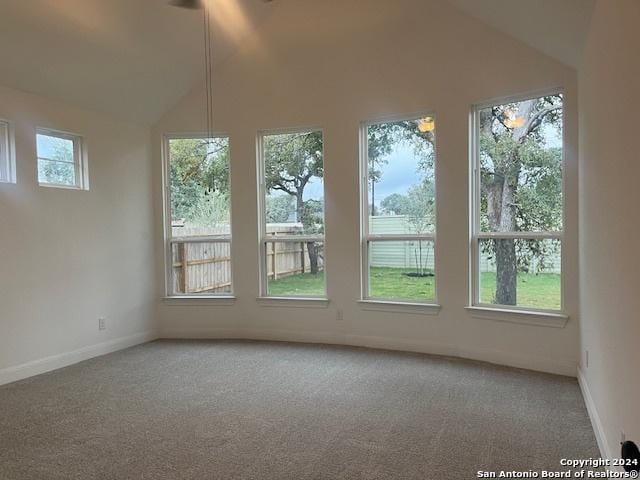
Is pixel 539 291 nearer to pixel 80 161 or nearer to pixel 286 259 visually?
pixel 286 259

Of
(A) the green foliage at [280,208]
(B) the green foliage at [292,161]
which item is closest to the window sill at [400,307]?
(A) the green foliage at [280,208]

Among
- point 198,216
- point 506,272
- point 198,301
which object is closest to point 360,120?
point 506,272

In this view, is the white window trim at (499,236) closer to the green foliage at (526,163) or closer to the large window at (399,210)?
Result: the green foliage at (526,163)

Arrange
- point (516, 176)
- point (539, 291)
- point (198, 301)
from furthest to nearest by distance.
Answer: point (198, 301) → point (516, 176) → point (539, 291)

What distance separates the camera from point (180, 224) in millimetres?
5660

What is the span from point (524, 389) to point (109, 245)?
14.2ft

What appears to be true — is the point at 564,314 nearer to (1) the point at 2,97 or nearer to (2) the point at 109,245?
(2) the point at 109,245

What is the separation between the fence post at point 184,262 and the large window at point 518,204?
3.35 meters

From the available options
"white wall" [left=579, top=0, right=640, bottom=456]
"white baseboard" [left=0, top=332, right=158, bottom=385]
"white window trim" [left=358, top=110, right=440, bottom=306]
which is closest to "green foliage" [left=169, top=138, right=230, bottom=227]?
"white baseboard" [left=0, top=332, right=158, bottom=385]

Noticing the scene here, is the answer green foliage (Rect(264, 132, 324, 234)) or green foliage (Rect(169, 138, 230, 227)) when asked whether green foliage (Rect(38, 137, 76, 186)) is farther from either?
green foliage (Rect(264, 132, 324, 234))

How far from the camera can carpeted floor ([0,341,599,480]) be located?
249cm

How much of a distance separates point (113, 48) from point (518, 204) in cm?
404

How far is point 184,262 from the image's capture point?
5.67 m

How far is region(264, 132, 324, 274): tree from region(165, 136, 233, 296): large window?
1.84ft
